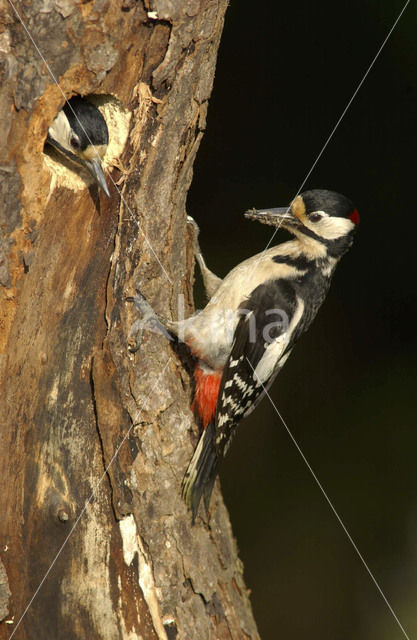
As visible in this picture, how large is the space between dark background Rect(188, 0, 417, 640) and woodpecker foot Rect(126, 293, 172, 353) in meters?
1.70

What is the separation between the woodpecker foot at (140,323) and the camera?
7.33 ft

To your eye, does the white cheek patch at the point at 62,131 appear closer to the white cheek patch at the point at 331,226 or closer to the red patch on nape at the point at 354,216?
the white cheek patch at the point at 331,226

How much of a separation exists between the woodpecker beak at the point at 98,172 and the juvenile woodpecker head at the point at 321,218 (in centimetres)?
92

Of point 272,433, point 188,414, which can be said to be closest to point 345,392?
point 272,433

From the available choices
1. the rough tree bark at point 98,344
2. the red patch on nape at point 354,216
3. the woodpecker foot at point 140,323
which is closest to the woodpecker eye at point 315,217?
the red patch on nape at point 354,216

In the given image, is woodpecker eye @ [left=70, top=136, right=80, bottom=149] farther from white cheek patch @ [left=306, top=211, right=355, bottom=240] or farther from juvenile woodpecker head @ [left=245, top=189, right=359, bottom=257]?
white cheek patch @ [left=306, top=211, right=355, bottom=240]

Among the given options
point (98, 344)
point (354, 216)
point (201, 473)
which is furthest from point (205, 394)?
point (354, 216)

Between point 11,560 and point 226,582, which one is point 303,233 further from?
point 11,560

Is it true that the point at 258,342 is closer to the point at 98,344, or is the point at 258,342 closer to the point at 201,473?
the point at 201,473

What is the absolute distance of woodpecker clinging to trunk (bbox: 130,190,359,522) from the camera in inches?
102

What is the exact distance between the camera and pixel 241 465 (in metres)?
4.09

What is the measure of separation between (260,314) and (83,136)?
3.30ft

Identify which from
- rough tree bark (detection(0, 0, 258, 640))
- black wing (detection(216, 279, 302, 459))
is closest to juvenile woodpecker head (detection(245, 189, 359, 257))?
black wing (detection(216, 279, 302, 459))

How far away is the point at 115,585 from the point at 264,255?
148 centimetres
